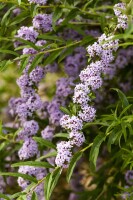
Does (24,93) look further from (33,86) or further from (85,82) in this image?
(85,82)

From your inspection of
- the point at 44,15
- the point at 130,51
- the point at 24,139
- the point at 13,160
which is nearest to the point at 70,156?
the point at 24,139

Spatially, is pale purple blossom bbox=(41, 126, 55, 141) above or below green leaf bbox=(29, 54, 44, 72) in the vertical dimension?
below

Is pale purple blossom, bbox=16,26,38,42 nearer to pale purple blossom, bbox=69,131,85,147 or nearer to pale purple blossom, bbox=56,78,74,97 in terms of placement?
pale purple blossom, bbox=56,78,74,97

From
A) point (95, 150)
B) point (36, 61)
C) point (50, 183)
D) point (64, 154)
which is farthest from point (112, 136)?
point (36, 61)

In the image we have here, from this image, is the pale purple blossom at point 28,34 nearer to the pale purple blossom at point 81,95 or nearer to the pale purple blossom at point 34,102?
the pale purple blossom at point 34,102

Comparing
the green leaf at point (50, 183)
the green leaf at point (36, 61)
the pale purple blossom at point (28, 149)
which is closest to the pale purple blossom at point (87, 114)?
the green leaf at point (50, 183)

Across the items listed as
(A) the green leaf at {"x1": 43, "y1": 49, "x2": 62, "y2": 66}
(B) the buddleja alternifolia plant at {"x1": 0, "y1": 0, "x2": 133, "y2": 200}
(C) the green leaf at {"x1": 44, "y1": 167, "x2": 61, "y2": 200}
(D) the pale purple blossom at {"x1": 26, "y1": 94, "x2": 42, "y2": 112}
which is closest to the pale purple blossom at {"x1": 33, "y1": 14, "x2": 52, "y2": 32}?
(B) the buddleja alternifolia plant at {"x1": 0, "y1": 0, "x2": 133, "y2": 200}

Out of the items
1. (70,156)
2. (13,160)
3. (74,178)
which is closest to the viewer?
(70,156)
